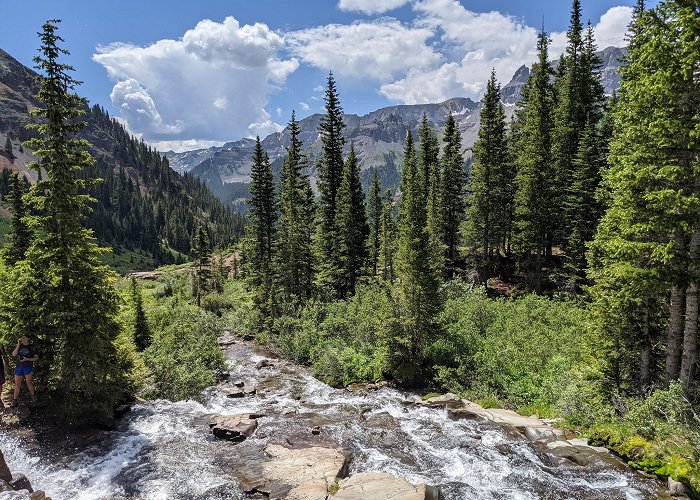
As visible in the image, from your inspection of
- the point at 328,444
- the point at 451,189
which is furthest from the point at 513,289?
the point at 328,444

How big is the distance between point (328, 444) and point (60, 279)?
10800 millimetres

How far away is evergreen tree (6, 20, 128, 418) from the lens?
1365 centimetres

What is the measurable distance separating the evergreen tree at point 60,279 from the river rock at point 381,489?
9944 millimetres

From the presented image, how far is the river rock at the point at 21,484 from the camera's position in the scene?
33.9ft

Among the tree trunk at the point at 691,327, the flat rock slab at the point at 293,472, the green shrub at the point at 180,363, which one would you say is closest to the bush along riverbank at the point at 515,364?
the tree trunk at the point at 691,327

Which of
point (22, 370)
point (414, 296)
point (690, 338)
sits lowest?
point (22, 370)

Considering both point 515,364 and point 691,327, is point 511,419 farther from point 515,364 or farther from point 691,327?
point 691,327

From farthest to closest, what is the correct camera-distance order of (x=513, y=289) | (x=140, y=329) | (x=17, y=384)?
1. (x=513, y=289)
2. (x=140, y=329)
3. (x=17, y=384)

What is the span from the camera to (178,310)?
39.3 m

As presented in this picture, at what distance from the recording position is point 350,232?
38094 millimetres

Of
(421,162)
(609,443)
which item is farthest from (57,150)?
(421,162)

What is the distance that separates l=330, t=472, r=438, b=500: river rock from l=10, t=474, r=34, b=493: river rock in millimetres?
8070

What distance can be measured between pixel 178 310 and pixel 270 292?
1026 cm

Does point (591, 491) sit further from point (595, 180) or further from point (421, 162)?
point (421, 162)
